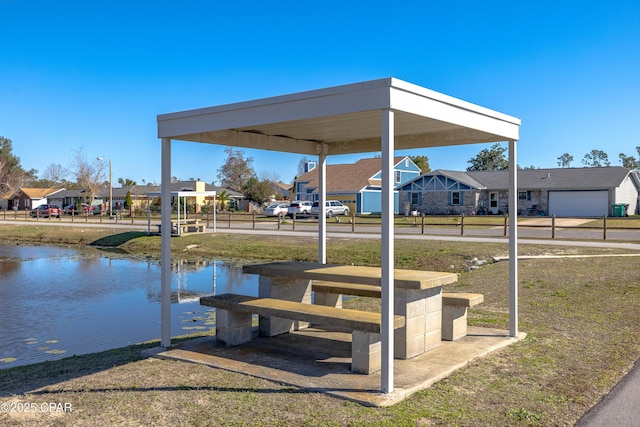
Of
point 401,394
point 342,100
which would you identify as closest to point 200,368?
point 401,394

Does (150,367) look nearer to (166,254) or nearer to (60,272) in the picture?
(166,254)

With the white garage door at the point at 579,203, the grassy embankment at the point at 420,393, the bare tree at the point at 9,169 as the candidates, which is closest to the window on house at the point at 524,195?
the white garage door at the point at 579,203

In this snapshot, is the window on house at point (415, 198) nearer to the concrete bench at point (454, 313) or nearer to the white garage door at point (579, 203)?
the white garage door at point (579, 203)

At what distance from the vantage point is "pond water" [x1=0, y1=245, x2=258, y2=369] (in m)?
8.75

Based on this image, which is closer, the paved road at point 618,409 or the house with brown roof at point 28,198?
the paved road at point 618,409

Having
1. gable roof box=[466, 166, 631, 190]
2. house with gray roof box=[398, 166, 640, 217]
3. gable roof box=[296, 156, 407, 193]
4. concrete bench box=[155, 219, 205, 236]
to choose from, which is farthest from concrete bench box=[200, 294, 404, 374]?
gable roof box=[296, 156, 407, 193]

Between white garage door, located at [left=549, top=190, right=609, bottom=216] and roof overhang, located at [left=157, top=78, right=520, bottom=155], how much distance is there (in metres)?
37.7

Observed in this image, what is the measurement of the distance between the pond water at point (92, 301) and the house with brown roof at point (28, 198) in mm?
63102

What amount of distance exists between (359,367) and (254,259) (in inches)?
602

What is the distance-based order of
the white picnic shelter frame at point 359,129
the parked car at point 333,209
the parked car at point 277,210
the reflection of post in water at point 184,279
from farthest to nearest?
1. the parked car at point 277,210
2. the parked car at point 333,209
3. the reflection of post in water at point 184,279
4. the white picnic shelter frame at point 359,129

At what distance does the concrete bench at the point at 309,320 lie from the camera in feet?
18.5

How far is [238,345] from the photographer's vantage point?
274 inches

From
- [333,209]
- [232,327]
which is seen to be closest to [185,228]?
[333,209]

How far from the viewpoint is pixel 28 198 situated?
79.9 meters
